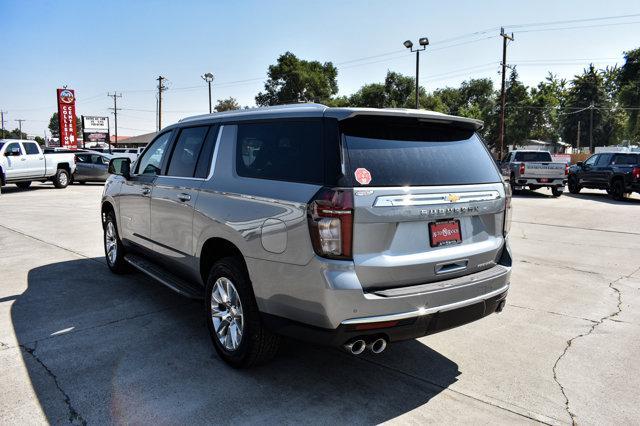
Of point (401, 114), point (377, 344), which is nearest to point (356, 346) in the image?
point (377, 344)

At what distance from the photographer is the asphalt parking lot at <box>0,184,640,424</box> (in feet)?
10.1

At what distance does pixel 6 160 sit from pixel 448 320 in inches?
796

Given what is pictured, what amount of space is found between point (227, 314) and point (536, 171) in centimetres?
1804

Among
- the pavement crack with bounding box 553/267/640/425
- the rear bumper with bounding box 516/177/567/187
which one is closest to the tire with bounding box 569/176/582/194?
the rear bumper with bounding box 516/177/567/187

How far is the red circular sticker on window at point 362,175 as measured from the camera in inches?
114

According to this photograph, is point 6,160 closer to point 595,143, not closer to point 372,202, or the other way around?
point 372,202

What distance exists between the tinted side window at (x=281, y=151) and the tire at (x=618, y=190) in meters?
18.5

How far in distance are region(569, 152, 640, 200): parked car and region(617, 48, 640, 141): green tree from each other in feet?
147

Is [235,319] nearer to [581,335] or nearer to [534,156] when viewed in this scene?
[581,335]

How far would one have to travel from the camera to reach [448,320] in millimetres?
3145

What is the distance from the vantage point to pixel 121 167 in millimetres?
5824

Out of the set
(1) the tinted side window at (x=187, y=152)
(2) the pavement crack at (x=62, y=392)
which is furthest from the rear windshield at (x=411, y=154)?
(2) the pavement crack at (x=62, y=392)

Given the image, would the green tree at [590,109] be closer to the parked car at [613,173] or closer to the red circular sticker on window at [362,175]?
the parked car at [613,173]

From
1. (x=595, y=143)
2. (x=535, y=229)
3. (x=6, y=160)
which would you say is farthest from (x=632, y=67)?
(x=6, y=160)
